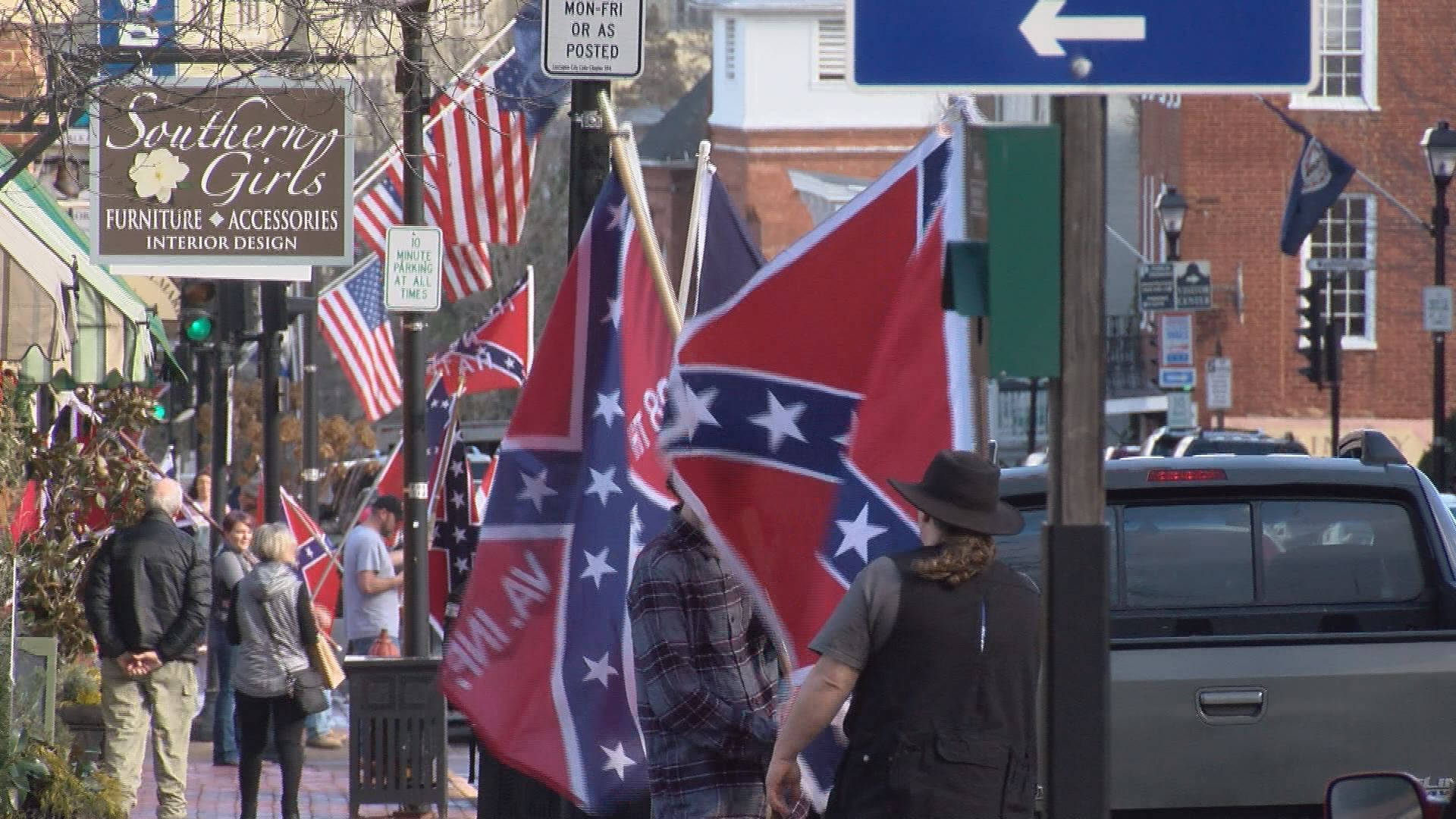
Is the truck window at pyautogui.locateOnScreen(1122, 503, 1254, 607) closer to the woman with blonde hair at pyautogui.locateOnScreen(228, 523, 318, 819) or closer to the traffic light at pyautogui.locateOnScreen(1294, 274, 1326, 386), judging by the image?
the woman with blonde hair at pyautogui.locateOnScreen(228, 523, 318, 819)

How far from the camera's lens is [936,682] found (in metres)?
5.48

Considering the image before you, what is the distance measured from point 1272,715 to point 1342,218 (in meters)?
37.6

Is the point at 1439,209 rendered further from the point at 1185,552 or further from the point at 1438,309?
the point at 1185,552

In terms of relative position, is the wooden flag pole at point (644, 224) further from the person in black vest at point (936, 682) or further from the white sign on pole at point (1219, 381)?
the white sign on pole at point (1219, 381)

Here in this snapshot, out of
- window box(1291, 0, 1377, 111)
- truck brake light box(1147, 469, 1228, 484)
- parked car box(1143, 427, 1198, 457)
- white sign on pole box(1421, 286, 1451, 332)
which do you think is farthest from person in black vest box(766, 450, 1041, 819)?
window box(1291, 0, 1377, 111)

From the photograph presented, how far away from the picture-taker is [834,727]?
6.40 metres

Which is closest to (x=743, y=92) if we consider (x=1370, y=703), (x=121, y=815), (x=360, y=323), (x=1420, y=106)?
(x=1420, y=106)

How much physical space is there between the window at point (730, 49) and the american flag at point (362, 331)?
2926 cm

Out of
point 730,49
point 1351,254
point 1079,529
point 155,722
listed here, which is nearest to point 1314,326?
point 1351,254

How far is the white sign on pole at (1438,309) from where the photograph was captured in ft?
93.0

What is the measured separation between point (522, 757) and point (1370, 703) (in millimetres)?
2923

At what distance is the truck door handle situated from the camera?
7.23m

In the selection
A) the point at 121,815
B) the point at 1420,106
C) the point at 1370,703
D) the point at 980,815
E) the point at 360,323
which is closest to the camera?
the point at 980,815

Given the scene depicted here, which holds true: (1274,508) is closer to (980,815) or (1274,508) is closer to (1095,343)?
(980,815)
